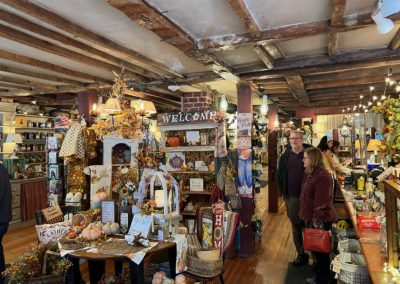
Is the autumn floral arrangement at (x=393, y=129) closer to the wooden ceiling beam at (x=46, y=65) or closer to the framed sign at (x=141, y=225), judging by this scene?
the framed sign at (x=141, y=225)

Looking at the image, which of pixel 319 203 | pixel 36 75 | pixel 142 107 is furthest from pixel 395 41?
pixel 36 75

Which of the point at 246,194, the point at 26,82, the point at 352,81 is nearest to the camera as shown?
the point at 246,194

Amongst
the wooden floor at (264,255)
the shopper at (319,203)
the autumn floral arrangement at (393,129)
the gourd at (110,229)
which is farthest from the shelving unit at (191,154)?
the autumn floral arrangement at (393,129)

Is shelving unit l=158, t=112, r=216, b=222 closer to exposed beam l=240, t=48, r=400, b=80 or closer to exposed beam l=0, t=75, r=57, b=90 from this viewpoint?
exposed beam l=240, t=48, r=400, b=80

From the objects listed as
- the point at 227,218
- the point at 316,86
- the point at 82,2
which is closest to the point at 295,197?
A: the point at 227,218

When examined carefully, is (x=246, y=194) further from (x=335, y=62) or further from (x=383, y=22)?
(x=383, y=22)

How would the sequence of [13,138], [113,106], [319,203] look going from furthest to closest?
[13,138] → [113,106] → [319,203]

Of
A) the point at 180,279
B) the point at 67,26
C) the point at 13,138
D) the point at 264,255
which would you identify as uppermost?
the point at 67,26

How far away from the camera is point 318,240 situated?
3334 millimetres

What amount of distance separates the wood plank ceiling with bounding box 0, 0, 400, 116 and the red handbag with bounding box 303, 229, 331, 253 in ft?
6.24

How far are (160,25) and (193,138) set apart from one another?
8.19 feet

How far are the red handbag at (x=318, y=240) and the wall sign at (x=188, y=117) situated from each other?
2013 millimetres

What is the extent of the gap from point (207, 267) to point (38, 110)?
22.9 ft

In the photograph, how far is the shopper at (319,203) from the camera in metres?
3.51
